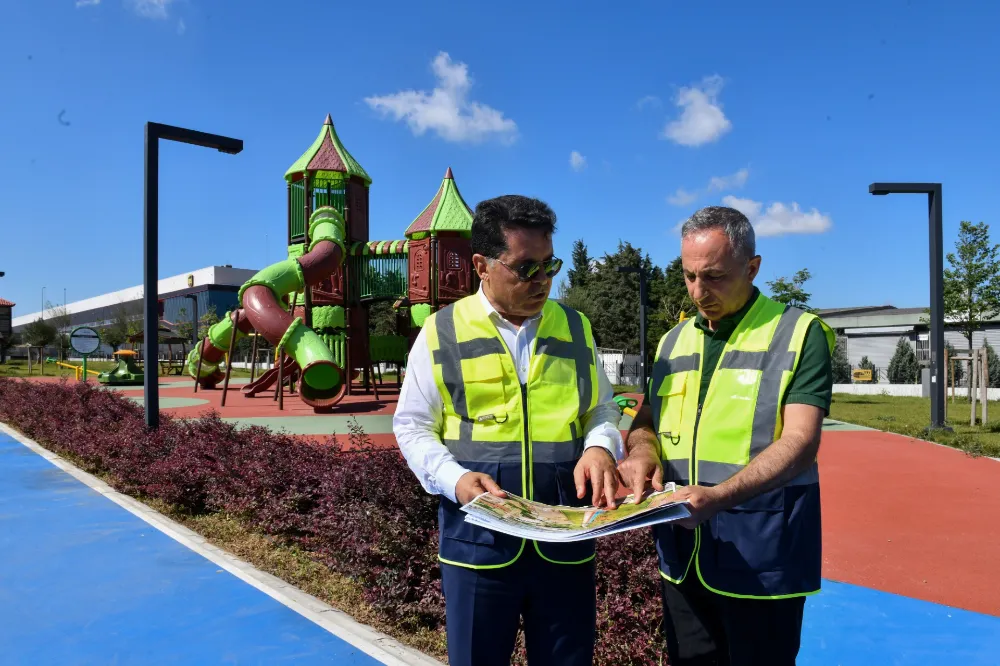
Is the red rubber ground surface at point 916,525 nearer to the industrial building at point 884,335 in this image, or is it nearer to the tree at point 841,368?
the tree at point 841,368

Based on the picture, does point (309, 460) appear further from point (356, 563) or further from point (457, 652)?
point (457, 652)

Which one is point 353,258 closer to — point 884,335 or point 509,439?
point 509,439

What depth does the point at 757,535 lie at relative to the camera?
6.02ft

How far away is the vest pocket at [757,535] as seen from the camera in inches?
71.8

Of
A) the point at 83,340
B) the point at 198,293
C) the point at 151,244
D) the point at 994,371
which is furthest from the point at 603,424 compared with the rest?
the point at 198,293

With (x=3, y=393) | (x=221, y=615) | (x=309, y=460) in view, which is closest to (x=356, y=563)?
(x=221, y=615)

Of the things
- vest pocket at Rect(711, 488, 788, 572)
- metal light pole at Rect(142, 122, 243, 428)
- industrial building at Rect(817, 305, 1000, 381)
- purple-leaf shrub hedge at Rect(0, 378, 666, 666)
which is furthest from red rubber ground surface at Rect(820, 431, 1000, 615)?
industrial building at Rect(817, 305, 1000, 381)

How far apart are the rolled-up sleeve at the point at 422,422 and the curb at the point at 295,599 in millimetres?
1761

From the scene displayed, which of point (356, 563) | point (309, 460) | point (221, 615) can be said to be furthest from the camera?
point (309, 460)

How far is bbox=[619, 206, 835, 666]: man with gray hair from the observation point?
1817 mm

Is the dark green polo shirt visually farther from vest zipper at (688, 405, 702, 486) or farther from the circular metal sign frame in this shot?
the circular metal sign frame

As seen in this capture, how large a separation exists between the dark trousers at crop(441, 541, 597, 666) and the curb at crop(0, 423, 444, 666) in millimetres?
1489

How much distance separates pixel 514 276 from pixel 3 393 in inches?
722

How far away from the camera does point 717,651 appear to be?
1997mm
